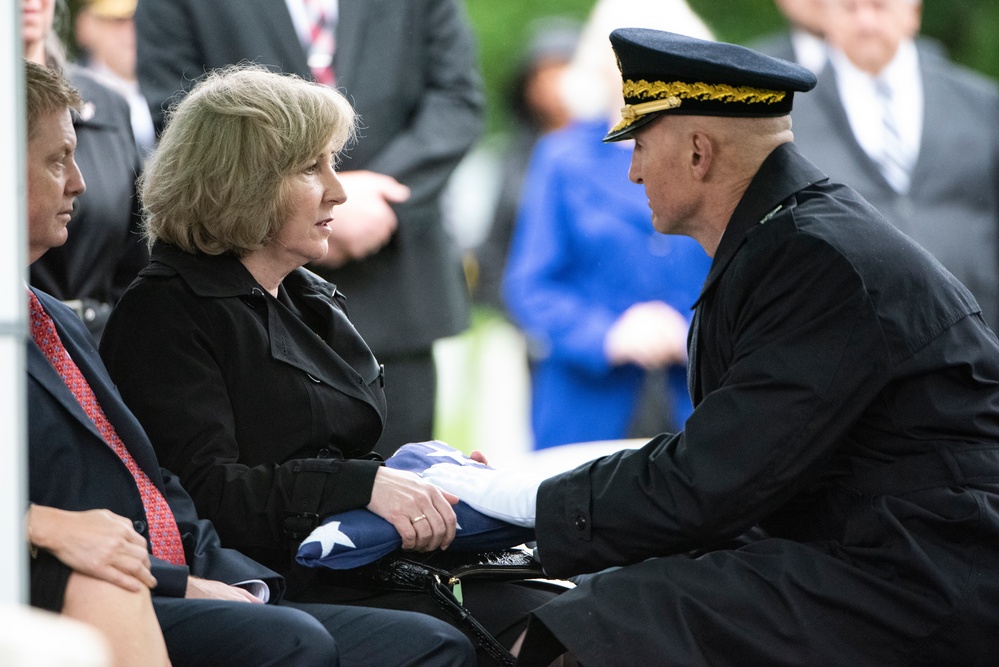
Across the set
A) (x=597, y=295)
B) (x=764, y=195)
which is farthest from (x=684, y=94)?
(x=597, y=295)

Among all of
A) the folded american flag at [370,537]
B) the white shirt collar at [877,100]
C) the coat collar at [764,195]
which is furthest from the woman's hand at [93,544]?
the white shirt collar at [877,100]

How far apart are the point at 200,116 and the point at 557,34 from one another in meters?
2.80

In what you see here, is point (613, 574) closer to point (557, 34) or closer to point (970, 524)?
point (970, 524)

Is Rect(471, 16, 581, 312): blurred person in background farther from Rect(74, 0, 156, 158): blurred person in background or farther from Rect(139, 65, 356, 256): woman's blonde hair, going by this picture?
Rect(139, 65, 356, 256): woman's blonde hair

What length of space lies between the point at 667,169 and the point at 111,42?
3214 millimetres

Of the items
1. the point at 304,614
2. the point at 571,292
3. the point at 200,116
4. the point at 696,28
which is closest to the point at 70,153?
the point at 200,116

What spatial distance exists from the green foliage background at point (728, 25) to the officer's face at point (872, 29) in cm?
8

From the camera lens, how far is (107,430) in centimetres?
259

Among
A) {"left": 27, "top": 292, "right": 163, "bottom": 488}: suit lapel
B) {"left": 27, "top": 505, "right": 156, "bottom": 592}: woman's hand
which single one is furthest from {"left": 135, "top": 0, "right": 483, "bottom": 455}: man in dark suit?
{"left": 27, "top": 505, "right": 156, "bottom": 592}: woman's hand

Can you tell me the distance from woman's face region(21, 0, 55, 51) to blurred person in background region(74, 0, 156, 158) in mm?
1085

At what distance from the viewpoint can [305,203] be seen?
121 inches

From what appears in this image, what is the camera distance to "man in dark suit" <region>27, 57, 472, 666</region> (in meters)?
2.44

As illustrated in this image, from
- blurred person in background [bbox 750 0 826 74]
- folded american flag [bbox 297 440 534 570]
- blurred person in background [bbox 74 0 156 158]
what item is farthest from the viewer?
blurred person in background [bbox 750 0 826 74]

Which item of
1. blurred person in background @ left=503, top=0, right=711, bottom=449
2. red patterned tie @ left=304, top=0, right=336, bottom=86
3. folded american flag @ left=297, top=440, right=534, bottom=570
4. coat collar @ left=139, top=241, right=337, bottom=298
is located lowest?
blurred person in background @ left=503, top=0, right=711, bottom=449
